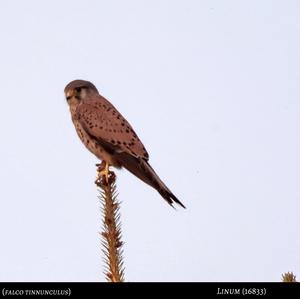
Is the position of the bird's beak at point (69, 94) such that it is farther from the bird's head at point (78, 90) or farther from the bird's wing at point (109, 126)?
the bird's wing at point (109, 126)

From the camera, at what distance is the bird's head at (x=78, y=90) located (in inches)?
317

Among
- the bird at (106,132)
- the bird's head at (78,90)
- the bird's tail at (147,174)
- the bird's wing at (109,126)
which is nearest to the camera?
the bird's tail at (147,174)

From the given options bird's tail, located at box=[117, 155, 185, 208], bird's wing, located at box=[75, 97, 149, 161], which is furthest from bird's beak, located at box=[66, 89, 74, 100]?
bird's tail, located at box=[117, 155, 185, 208]

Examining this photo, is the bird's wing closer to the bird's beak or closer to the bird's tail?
the bird's tail

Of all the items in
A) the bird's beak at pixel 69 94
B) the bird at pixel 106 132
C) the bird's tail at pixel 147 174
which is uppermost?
the bird's beak at pixel 69 94

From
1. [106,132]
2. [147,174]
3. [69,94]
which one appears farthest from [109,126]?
[147,174]

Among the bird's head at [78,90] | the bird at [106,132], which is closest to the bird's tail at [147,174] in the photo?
the bird at [106,132]

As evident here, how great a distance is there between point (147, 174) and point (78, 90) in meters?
2.05

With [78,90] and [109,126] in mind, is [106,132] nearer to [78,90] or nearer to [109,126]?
[109,126]

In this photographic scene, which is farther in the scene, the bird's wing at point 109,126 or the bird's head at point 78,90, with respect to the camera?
the bird's head at point 78,90

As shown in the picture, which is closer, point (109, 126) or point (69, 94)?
point (109, 126)

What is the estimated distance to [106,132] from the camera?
7.32 metres
